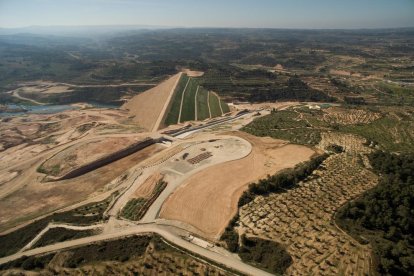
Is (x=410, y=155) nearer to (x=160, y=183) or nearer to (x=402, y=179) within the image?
(x=402, y=179)

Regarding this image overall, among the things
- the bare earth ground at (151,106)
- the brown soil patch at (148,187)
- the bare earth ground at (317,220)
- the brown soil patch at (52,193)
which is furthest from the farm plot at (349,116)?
the brown soil patch at (52,193)

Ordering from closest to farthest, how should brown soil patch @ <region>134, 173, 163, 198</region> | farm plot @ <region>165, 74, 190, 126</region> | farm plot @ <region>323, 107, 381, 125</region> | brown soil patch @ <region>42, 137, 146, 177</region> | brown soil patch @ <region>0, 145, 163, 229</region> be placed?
brown soil patch @ <region>0, 145, 163, 229</region>, brown soil patch @ <region>134, 173, 163, 198</region>, brown soil patch @ <region>42, 137, 146, 177</region>, farm plot @ <region>323, 107, 381, 125</region>, farm plot @ <region>165, 74, 190, 126</region>

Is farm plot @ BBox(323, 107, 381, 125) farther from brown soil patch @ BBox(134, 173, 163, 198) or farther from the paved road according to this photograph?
the paved road

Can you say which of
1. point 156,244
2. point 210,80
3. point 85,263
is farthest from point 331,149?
point 210,80

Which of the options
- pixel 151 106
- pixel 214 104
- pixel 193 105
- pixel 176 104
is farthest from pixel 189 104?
pixel 151 106

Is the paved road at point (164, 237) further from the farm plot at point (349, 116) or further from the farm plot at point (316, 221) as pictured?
the farm plot at point (349, 116)

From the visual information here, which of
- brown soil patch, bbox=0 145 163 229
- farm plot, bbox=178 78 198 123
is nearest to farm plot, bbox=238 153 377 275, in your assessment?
brown soil patch, bbox=0 145 163 229
